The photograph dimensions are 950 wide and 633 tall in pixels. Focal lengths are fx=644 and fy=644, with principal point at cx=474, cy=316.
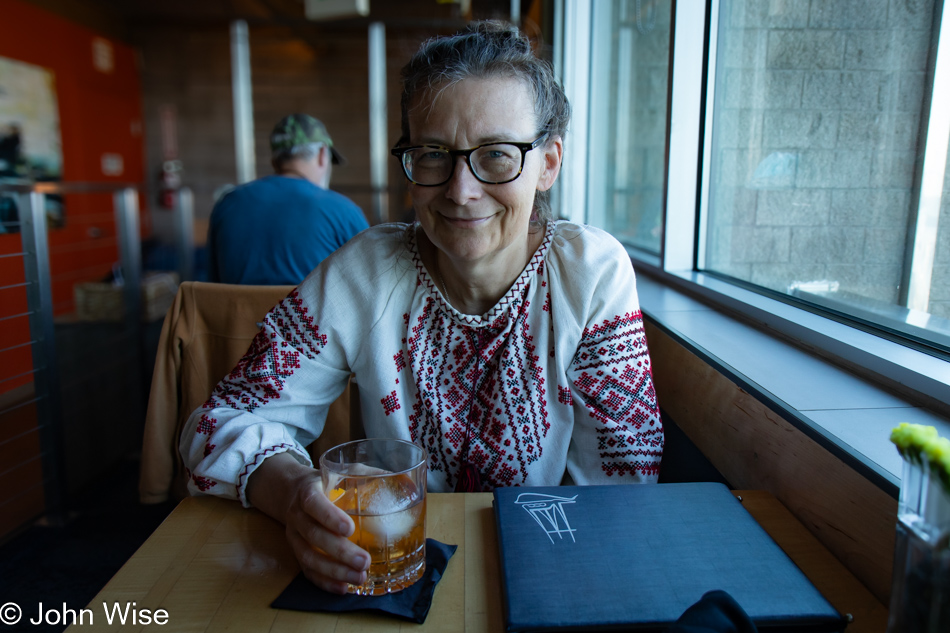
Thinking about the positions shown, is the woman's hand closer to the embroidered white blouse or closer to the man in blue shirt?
the embroidered white blouse

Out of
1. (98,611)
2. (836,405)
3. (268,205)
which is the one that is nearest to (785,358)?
(836,405)

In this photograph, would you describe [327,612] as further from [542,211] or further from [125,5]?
[125,5]

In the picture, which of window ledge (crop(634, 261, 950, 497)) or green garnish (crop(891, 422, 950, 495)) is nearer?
green garnish (crop(891, 422, 950, 495))

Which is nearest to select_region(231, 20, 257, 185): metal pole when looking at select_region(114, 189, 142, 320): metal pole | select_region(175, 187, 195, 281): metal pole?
select_region(175, 187, 195, 281): metal pole

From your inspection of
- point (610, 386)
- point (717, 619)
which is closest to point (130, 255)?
point (610, 386)

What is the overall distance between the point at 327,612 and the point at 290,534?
13 cm

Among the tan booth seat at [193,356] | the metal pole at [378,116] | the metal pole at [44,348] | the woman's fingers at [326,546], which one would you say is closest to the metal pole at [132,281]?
the metal pole at [44,348]

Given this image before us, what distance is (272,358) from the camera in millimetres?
1091

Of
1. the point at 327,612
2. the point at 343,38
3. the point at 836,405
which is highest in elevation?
the point at 343,38

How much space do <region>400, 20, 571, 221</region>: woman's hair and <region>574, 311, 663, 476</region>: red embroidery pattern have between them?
0.39m

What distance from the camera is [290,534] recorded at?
2.49 feet

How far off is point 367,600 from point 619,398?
2.05ft

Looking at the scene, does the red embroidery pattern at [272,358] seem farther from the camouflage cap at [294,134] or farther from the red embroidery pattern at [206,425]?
the camouflage cap at [294,134]

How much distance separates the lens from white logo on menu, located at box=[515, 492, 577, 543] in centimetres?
77
